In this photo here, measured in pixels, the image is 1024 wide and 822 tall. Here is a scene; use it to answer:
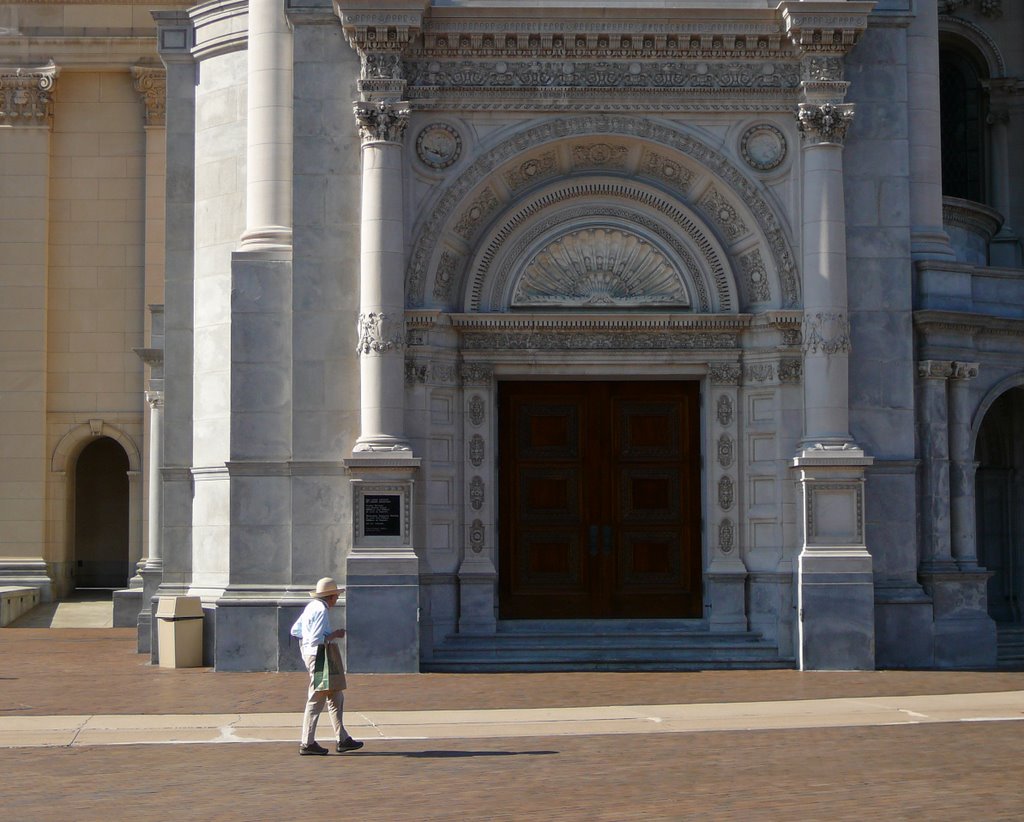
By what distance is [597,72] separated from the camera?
27.0 meters

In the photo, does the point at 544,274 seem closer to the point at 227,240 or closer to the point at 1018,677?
the point at 227,240

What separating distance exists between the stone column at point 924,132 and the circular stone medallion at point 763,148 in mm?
2437

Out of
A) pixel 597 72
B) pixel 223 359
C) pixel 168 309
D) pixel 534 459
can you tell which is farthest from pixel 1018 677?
pixel 168 309

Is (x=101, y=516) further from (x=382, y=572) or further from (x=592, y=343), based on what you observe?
(x=592, y=343)

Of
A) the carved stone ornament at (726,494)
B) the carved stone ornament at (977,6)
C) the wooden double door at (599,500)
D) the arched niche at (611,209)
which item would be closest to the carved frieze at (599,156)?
the arched niche at (611,209)

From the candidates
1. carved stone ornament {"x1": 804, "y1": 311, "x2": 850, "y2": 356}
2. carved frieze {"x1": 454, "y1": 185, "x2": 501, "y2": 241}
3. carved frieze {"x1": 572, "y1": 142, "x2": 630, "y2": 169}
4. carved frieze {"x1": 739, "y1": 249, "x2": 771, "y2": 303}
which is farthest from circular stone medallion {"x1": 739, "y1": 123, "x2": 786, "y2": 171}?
carved frieze {"x1": 454, "y1": 185, "x2": 501, "y2": 241}

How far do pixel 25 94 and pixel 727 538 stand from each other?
25738 millimetres

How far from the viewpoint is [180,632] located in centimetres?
2716

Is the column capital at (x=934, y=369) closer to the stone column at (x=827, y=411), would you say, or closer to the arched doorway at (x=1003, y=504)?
the stone column at (x=827, y=411)

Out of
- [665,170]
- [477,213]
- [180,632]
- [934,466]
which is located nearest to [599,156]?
[665,170]

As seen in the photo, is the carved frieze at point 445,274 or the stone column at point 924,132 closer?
the carved frieze at point 445,274

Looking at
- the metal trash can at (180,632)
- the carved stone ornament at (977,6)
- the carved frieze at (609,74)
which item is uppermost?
the carved stone ornament at (977,6)

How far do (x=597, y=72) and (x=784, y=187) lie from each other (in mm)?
3686

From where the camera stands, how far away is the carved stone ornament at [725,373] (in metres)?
27.3
